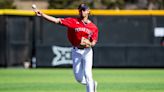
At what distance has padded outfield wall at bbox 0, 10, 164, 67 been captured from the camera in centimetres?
2681

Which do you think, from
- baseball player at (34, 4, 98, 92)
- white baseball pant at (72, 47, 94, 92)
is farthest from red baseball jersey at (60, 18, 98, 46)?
white baseball pant at (72, 47, 94, 92)

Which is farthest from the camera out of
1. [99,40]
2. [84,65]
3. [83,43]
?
[99,40]

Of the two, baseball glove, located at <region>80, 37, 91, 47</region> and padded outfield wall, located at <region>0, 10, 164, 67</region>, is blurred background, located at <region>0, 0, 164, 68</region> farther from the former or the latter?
baseball glove, located at <region>80, 37, 91, 47</region>

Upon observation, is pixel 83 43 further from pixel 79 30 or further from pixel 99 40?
pixel 99 40

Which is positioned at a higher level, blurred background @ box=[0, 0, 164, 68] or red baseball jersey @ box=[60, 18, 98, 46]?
red baseball jersey @ box=[60, 18, 98, 46]

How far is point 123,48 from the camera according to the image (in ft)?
88.6

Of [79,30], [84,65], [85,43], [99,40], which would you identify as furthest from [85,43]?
[99,40]

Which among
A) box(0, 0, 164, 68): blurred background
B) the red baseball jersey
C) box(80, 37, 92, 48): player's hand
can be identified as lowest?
box(0, 0, 164, 68): blurred background

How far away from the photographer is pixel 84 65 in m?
12.5

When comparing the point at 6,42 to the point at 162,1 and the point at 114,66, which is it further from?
the point at 162,1

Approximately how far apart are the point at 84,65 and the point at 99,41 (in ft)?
47.4

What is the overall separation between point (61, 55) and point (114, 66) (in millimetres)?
2353

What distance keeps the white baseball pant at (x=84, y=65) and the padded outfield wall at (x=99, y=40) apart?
46.0 ft

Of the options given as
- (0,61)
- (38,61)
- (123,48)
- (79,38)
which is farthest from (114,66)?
(79,38)
